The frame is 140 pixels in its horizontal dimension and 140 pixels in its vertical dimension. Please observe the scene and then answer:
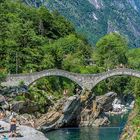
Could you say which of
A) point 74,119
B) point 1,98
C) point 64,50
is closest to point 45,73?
point 74,119

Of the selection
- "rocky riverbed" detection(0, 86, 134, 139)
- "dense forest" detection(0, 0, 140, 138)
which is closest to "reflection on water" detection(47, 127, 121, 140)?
"rocky riverbed" detection(0, 86, 134, 139)

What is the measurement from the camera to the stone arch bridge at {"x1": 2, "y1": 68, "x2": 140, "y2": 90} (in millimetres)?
92188

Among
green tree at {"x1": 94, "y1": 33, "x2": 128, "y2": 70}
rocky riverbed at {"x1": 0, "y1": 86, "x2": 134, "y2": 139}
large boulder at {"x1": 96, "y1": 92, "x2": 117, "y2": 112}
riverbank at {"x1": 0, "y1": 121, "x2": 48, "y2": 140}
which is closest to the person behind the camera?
riverbank at {"x1": 0, "y1": 121, "x2": 48, "y2": 140}

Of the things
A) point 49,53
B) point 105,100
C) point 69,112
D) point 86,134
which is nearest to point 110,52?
point 49,53

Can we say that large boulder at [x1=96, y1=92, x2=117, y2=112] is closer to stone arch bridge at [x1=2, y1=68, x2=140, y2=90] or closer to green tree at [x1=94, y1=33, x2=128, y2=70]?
stone arch bridge at [x1=2, y1=68, x2=140, y2=90]

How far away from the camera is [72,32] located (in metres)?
156

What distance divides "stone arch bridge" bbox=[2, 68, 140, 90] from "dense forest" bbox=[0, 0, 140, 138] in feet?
5.41

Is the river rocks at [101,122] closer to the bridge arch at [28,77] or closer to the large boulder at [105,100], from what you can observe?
the large boulder at [105,100]

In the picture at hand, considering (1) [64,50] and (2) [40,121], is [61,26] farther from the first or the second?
(2) [40,121]

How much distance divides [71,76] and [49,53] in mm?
17337

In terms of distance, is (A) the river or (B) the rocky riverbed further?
(B) the rocky riverbed

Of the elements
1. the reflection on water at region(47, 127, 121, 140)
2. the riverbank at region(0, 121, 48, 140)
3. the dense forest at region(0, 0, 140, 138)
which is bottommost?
the reflection on water at region(47, 127, 121, 140)

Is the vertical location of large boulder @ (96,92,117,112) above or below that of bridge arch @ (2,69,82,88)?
below

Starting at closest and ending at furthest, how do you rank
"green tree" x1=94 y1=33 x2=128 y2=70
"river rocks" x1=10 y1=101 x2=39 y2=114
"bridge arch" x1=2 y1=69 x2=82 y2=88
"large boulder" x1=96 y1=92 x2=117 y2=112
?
"river rocks" x1=10 y1=101 x2=39 y2=114, "bridge arch" x1=2 y1=69 x2=82 y2=88, "large boulder" x1=96 y1=92 x2=117 y2=112, "green tree" x1=94 y1=33 x2=128 y2=70
